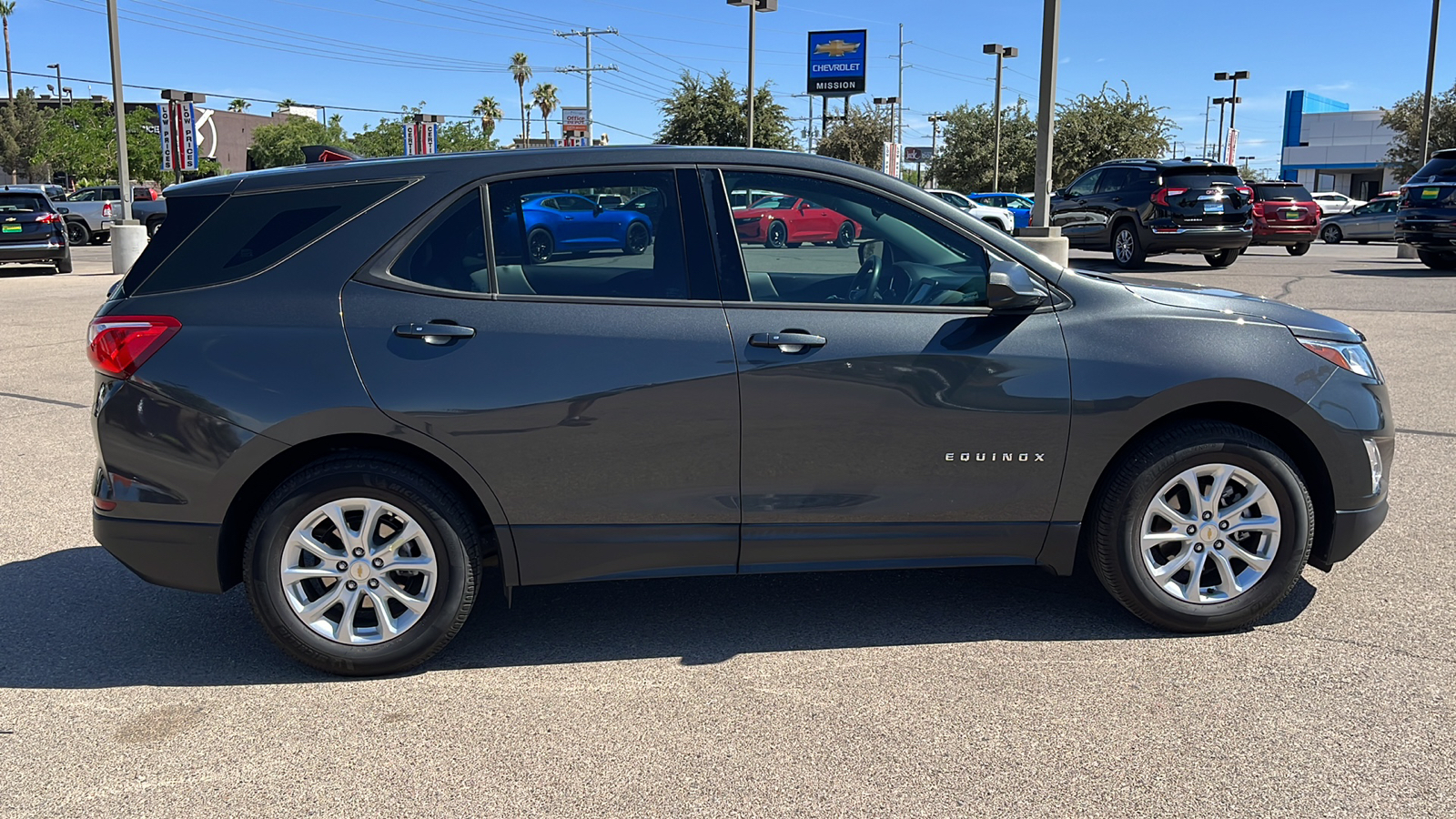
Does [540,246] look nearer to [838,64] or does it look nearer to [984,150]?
[984,150]

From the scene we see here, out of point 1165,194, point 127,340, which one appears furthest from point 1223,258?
point 127,340

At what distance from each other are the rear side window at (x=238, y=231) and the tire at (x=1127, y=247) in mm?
17734

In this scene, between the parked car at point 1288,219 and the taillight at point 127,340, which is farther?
the parked car at point 1288,219

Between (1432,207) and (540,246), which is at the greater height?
(1432,207)

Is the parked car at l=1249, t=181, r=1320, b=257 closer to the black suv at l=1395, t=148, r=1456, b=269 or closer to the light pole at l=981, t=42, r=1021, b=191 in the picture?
the black suv at l=1395, t=148, r=1456, b=269

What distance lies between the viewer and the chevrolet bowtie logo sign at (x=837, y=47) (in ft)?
232

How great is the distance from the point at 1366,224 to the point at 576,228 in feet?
110

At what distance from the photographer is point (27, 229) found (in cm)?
2142

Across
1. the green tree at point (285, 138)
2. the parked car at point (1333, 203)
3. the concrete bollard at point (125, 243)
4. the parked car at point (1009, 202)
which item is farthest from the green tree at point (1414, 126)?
the green tree at point (285, 138)

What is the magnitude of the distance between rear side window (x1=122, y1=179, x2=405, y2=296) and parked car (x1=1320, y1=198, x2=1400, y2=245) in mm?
33148

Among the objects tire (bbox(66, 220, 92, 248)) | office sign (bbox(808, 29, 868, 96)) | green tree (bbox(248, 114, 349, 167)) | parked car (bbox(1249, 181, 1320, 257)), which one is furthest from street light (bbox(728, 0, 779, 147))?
green tree (bbox(248, 114, 349, 167))

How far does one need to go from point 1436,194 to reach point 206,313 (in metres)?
19.2

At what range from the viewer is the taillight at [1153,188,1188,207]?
62.7 feet

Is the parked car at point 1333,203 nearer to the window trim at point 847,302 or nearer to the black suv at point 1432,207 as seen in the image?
the black suv at point 1432,207
